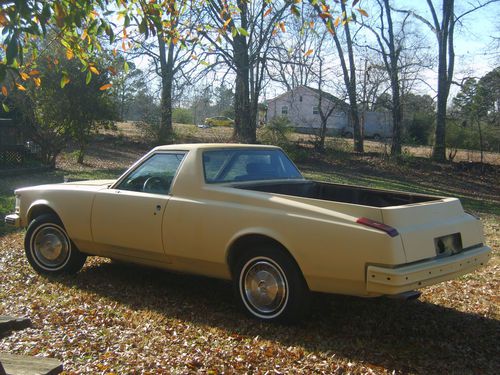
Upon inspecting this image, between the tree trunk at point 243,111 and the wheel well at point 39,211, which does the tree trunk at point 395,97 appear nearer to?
the tree trunk at point 243,111

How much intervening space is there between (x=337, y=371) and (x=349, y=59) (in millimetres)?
26555

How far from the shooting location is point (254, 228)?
191 inches

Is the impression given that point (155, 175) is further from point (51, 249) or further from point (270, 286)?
point (270, 286)

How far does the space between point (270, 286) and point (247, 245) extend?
0.43m

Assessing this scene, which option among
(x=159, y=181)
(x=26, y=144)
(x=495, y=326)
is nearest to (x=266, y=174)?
(x=159, y=181)

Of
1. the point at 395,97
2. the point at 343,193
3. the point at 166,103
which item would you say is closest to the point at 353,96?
the point at 395,97

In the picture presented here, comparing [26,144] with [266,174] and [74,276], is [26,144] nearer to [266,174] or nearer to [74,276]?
[74,276]

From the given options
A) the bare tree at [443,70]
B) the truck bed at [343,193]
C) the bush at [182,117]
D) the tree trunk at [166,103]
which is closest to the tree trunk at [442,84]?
the bare tree at [443,70]

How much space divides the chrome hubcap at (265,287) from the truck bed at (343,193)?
956mm

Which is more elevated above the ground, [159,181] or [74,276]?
[159,181]

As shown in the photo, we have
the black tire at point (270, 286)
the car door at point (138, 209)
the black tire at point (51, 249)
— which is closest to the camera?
the black tire at point (270, 286)

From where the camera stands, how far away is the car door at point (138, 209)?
560 centimetres

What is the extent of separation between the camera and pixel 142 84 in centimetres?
2406

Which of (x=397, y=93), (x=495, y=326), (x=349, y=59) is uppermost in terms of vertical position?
(x=349, y=59)
